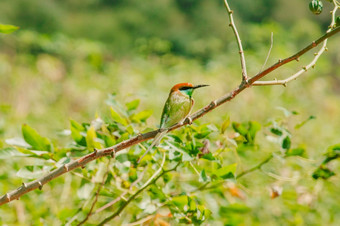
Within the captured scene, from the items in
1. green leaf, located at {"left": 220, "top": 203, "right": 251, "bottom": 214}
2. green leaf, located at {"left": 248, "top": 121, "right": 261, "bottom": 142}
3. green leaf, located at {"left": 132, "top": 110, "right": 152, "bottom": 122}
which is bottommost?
green leaf, located at {"left": 220, "top": 203, "right": 251, "bottom": 214}

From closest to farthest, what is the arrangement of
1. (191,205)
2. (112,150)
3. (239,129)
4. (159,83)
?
(112,150)
(191,205)
(239,129)
(159,83)

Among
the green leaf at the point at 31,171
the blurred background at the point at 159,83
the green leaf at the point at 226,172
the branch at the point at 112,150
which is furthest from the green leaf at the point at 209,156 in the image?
the blurred background at the point at 159,83

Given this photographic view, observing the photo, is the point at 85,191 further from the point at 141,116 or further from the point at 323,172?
the point at 323,172

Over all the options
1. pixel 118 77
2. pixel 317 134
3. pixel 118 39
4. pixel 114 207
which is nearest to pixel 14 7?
pixel 118 39

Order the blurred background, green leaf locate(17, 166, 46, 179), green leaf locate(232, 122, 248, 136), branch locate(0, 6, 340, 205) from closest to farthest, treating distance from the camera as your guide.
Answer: branch locate(0, 6, 340, 205)
green leaf locate(17, 166, 46, 179)
green leaf locate(232, 122, 248, 136)
the blurred background

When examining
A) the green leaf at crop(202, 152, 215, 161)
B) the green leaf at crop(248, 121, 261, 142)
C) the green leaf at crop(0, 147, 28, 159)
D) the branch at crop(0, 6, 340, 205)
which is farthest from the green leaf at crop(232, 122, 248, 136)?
the green leaf at crop(0, 147, 28, 159)

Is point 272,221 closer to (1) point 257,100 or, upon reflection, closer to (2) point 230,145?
(2) point 230,145

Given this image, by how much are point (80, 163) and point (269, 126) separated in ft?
1.36

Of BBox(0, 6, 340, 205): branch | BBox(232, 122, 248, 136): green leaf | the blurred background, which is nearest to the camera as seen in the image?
BBox(0, 6, 340, 205): branch

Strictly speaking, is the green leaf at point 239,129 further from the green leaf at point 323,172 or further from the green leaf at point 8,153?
the green leaf at point 8,153

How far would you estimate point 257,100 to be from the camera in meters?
2.33

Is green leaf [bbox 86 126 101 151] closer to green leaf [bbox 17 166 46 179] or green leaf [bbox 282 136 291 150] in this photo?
green leaf [bbox 17 166 46 179]

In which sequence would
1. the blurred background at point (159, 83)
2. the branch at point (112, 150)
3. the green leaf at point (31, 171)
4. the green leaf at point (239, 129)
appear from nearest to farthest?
the branch at point (112, 150), the green leaf at point (31, 171), the green leaf at point (239, 129), the blurred background at point (159, 83)

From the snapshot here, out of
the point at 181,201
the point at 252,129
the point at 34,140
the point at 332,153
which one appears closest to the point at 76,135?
the point at 34,140
